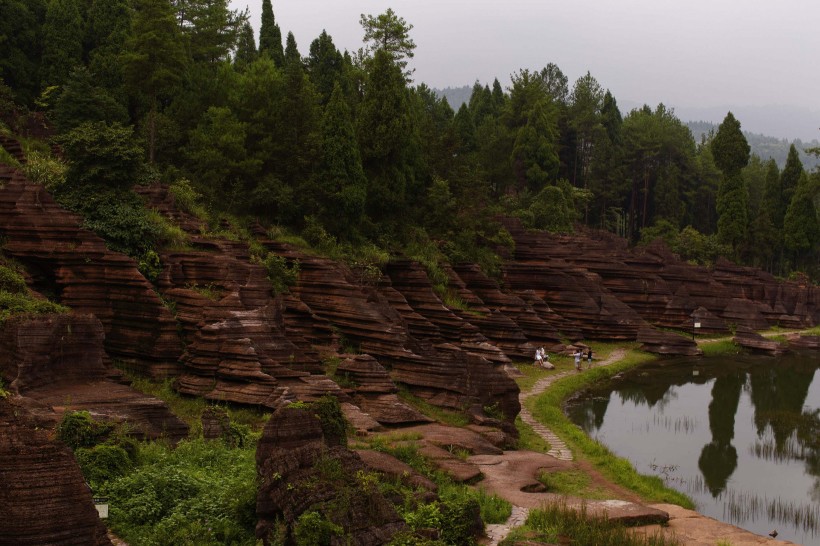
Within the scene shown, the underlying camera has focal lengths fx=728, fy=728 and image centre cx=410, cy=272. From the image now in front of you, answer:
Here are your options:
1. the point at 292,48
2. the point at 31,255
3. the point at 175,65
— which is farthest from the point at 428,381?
the point at 292,48

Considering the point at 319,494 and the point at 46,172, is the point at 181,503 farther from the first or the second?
the point at 46,172

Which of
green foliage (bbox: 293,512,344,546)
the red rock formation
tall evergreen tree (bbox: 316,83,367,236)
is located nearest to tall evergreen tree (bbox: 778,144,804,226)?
tall evergreen tree (bbox: 316,83,367,236)

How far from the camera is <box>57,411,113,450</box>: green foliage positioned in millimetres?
14086

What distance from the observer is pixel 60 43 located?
3416 cm

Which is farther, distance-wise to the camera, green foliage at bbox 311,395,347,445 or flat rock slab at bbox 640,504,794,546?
green foliage at bbox 311,395,347,445

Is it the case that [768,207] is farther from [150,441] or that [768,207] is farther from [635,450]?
[150,441]

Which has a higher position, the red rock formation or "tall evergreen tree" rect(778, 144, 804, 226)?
"tall evergreen tree" rect(778, 144, 804, 226)

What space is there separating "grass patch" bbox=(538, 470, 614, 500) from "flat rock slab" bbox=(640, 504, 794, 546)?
183cm

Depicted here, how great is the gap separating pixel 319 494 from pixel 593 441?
1530cm

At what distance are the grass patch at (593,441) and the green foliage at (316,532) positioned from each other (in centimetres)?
1048

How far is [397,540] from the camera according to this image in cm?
1079

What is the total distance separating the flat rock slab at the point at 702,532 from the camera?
14.3 metres

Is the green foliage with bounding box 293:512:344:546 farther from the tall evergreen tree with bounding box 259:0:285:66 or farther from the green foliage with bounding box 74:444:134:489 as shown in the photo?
the tall evergreen tree with bounding box 259:0:285:66

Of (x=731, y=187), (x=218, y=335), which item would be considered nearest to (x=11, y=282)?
(x=218, y=335)
